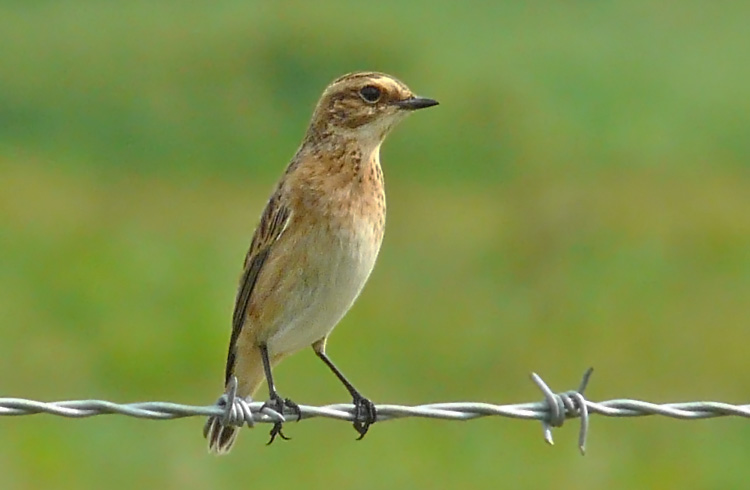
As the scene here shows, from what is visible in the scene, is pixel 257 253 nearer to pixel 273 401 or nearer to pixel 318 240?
pixel 318 240

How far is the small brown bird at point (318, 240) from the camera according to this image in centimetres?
706

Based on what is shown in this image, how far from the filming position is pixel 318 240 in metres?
7.05

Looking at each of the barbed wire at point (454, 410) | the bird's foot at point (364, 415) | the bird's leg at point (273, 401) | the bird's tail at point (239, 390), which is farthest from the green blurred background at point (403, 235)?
the barbed wire at point (454, 410)

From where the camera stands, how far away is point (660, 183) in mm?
21219

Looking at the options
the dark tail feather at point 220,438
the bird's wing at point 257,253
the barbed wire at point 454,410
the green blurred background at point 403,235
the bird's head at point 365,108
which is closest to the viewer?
the barbed wire at point 454,410

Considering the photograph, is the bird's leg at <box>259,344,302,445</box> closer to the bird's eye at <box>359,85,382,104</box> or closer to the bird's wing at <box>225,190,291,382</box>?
the bird's wing at <box>225,190,291,382</box>

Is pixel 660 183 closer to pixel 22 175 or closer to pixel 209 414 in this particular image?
pixel 22 175

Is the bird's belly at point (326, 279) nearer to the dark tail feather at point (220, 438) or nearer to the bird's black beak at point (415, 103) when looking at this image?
the dark tail feather at point (220, 438)

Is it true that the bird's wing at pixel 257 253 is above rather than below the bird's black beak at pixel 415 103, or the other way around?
below

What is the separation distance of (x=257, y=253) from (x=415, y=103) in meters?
1.03

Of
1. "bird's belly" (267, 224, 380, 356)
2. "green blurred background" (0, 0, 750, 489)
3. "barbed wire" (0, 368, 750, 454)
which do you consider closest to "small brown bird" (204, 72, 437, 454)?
"bird's belly" (267, 224, 380, 356)

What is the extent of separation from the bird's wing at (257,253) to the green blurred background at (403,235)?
12.8 feet

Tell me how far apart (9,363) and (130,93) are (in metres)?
10.6

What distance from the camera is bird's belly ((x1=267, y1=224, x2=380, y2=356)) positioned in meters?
7.04
